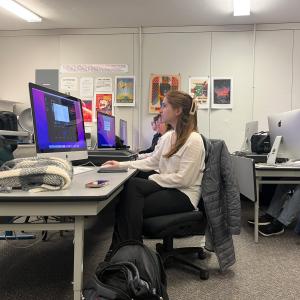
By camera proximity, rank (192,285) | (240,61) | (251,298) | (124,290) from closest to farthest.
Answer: (124,290) < (251,298) < (192,285) < (240,61)

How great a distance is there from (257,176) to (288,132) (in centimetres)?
47

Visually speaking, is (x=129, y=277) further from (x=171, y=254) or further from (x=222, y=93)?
(x=222, y=93)

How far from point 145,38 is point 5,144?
3.65 metres

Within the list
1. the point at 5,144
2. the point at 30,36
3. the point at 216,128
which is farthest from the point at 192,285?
the point at 30,36

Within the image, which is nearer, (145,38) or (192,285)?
(192,285)

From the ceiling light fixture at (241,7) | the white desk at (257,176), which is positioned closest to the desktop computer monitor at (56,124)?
the white desk at (257,176)

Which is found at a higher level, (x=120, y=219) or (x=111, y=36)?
(x=111, y=36)

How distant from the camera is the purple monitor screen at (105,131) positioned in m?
3.16

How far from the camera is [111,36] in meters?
5.24

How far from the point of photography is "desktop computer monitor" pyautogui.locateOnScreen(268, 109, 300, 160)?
277 cm

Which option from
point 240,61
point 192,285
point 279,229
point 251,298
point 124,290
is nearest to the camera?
point 124,290

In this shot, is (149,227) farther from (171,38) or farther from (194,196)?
(171,38)

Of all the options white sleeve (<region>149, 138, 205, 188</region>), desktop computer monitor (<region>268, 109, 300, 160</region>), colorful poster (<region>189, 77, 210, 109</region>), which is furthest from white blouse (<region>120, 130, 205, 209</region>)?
colorful poster (<region>189, 77, 210, 109</region>)

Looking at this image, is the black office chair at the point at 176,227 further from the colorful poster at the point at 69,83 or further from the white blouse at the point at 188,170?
the colorful poster at the point at 69,83
